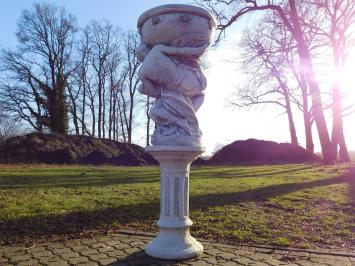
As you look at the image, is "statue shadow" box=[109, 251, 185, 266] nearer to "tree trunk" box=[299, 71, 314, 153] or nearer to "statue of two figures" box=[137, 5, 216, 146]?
"statue of two figures" box=[137, 5, 216, 146]

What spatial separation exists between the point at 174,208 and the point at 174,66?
5.68ft

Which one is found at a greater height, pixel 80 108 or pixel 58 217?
pixel 80 108

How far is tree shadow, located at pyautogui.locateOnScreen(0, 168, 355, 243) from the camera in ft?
20.3

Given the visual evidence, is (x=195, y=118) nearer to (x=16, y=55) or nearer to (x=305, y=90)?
(x=305, y=90)

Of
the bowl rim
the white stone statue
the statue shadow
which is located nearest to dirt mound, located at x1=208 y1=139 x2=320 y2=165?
the white stone statue

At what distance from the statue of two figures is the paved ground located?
Result: 1396 millimetres

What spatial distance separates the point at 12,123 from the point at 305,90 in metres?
25.4

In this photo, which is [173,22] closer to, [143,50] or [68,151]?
[143,50]

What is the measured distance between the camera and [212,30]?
5277 millimetres

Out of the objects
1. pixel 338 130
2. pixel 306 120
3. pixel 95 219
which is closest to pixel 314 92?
pixel 338 130

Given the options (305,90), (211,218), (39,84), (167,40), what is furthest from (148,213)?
(39,84)

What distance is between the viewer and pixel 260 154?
2612cm

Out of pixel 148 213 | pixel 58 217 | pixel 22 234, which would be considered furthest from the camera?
pixel 148 213

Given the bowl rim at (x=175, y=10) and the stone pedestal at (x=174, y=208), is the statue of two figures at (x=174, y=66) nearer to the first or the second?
the bowl rim at (x=175, y=10)
